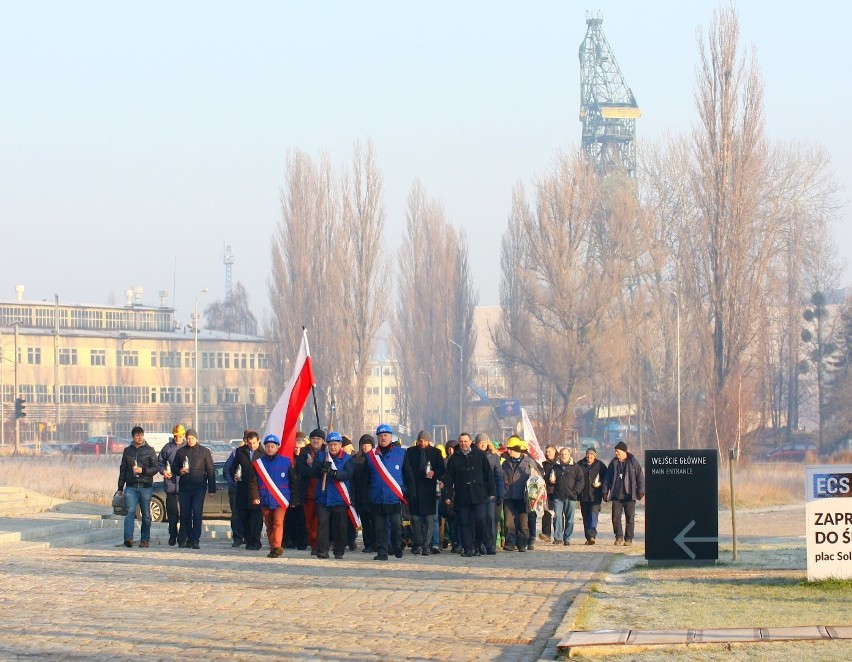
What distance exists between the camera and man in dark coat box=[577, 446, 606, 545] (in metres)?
23.7

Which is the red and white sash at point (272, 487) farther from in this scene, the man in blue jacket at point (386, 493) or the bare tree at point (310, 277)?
the bare tree at point (310, 277)

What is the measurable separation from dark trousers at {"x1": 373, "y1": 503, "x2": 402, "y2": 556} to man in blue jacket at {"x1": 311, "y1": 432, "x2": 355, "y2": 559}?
0.48 m

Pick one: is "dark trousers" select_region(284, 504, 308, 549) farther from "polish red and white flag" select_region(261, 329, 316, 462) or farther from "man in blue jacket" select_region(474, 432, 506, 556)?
"man in blue jacket" select_region(474, 432, 506, 556)

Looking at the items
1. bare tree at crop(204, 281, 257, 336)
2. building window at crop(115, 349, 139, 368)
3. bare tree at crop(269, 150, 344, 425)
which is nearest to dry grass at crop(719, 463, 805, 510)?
bare tree at crop(269, 150, 344, 425)

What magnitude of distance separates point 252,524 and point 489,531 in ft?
11.4

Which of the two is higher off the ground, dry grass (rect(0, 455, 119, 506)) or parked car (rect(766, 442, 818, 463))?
dry grass (rect(0, 455, 119, 506))

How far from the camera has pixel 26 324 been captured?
96375 mm

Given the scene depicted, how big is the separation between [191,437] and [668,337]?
54942 mm

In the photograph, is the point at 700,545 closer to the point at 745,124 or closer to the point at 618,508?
the point at 618,508

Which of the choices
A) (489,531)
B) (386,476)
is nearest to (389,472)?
(386,476)

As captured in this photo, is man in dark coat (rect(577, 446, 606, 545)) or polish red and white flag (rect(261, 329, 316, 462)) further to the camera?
man in dark coat (rect(577, 446, 606, 545))

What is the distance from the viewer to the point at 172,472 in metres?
21.3

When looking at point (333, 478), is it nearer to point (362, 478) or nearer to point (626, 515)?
point (362, 478)

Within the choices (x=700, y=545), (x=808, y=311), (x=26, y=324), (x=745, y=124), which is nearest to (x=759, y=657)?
(x=700, y=545)
